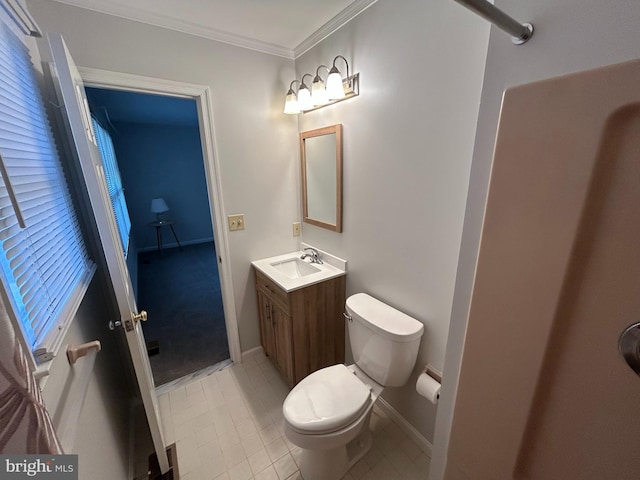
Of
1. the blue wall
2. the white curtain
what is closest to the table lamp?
the blue wall

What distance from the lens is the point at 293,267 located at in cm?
212

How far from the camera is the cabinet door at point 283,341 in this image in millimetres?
1659

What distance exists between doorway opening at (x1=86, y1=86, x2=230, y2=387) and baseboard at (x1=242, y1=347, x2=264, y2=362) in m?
0.16

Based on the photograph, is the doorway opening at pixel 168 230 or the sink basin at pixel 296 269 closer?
the sink basin at pixel 296 269

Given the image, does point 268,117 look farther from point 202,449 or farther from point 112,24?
point 202,449

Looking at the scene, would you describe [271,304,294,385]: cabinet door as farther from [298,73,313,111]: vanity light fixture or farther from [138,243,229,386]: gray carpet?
[298,73,313,111]: vanity light fixture

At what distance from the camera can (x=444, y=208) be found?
1.14 metres

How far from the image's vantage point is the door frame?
1356 mm

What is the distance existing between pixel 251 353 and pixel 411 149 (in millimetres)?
1984

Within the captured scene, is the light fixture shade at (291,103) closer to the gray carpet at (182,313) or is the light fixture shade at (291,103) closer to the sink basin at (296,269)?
the sink basin at (296,269)

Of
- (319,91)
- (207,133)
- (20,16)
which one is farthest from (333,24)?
(20,16)

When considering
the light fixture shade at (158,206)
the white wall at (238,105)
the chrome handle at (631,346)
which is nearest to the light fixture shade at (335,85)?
the white wall at (238,105)

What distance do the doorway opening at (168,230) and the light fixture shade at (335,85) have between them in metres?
1.34

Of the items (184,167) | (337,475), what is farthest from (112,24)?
(184,167)
